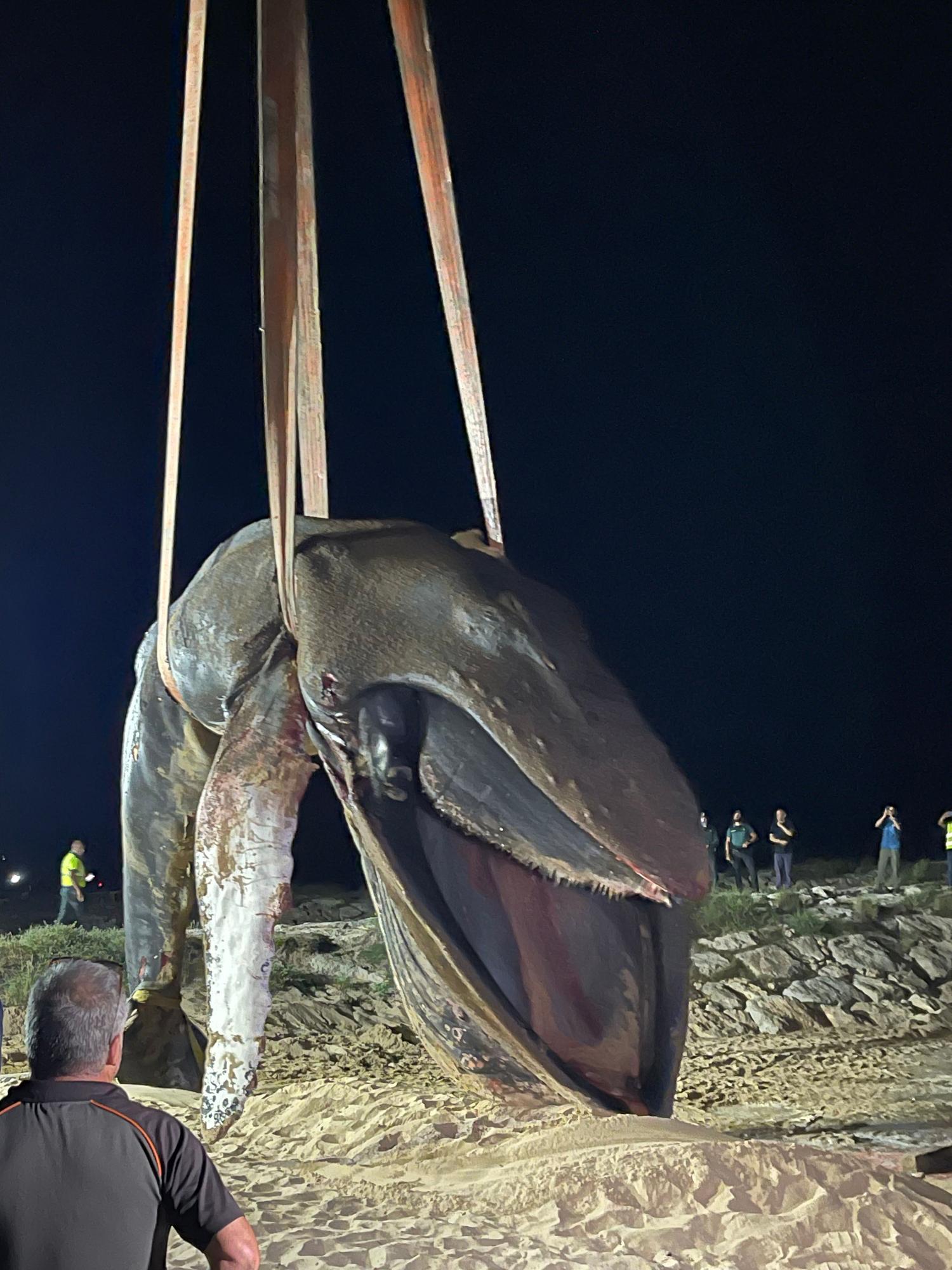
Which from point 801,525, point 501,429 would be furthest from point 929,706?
point 501,429

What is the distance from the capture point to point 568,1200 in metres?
2.48

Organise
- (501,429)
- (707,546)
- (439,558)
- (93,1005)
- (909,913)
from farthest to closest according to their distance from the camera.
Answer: (707,546) < (501,429) < (909,913) < (439,558) < (93,1005)

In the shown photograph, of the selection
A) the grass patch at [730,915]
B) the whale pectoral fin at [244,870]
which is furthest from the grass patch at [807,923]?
the whale pectoral fin at [244,870]

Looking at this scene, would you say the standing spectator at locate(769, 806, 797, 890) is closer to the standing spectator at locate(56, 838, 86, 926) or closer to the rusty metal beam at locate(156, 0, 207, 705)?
the standing spectator at locate(56, 838, 86, 926)

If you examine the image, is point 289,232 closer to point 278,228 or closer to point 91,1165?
point 278,228

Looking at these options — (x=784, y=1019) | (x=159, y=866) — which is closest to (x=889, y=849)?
(x=784, y=1019)

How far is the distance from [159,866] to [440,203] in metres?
2.67

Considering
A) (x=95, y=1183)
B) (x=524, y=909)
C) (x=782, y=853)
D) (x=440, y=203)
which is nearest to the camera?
(x=95, y=1183)

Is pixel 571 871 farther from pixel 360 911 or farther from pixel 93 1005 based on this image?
pixel 360 911

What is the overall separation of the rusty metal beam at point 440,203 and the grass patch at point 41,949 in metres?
4.20

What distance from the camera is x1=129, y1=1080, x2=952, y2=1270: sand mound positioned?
219 centimetres

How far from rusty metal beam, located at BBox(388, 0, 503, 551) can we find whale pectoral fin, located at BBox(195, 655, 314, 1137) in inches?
37.4

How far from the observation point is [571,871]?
3.03 metres

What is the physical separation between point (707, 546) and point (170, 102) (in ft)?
24.3
